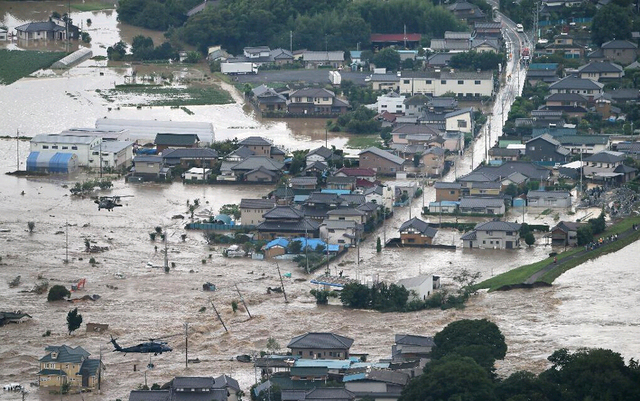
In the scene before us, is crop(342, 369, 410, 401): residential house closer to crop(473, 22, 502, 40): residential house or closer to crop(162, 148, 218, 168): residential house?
crop(162, 148, 218, 168): residential house

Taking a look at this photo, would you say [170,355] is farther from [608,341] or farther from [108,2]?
[108,2]

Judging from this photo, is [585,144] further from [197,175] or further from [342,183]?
[197,175]

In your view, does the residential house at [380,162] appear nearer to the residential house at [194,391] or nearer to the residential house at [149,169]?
the residential house at [149,169]

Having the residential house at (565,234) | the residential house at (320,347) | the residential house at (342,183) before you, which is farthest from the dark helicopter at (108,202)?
the residential house at (320,347)

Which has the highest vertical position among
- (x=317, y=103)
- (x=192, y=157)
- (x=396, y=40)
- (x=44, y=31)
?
(x=396, y=40)

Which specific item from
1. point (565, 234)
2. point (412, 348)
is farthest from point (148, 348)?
point (565, 234)
